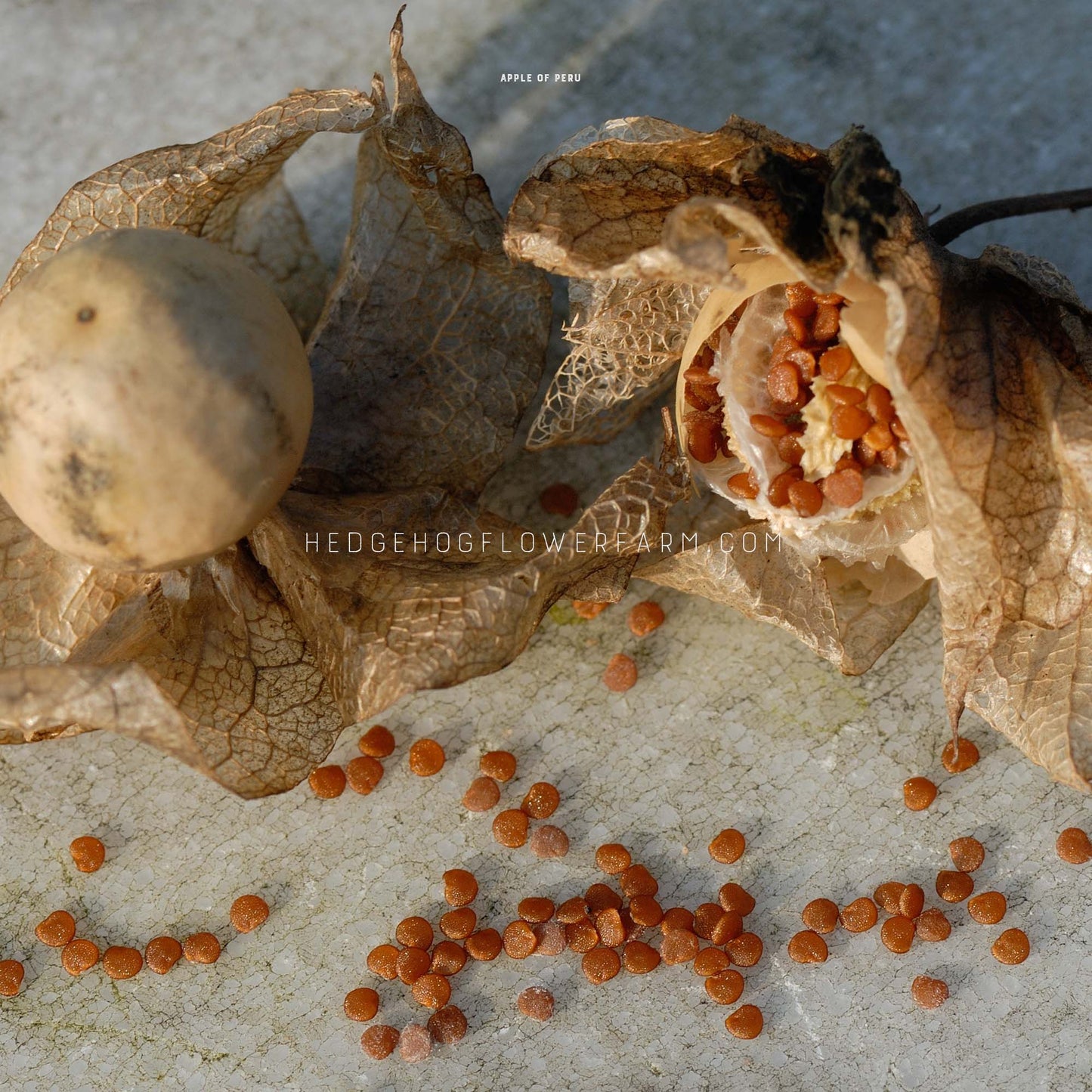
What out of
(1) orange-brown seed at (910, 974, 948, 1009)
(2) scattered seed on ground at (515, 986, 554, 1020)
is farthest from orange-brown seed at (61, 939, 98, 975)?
(1) orange-brown seed at (910, 974, 948, 1009)

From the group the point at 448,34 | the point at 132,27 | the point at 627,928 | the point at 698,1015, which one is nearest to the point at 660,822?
the point at 627,928

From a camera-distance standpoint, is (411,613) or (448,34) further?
(448,34)

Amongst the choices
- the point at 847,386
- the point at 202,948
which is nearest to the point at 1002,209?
the point at 847,386

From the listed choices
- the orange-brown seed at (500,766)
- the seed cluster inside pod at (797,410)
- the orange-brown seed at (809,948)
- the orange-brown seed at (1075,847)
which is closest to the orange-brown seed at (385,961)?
the orange-brown seed at (500,766)

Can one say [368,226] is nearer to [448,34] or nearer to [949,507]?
[448,34]

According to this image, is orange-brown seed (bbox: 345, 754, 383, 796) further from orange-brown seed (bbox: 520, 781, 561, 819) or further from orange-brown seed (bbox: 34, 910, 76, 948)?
orange-brown seed (bbox: 34, 910, 76, 948)

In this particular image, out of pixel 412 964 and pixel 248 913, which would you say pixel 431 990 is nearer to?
A: pixel 412 964

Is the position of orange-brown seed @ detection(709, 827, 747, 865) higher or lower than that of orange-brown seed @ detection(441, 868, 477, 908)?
lower
